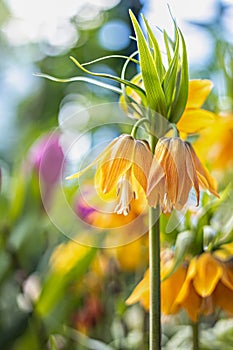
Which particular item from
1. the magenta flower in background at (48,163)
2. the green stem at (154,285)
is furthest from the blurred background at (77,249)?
the green stem at (154,285)

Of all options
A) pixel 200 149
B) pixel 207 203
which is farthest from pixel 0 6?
pixel 207 203

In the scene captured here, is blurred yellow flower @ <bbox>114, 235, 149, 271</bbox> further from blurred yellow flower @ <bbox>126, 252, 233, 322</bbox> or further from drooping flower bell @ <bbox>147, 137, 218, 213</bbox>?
drooping flower bell @ <bbox>147, 137, 218, 213</bbox>

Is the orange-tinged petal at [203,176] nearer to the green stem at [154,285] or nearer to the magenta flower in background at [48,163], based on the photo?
the green stem at [154,285]

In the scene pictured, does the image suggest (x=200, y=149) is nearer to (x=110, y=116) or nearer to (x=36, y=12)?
(x=110, y=116)

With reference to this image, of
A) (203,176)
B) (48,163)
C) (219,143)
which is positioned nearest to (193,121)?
(203,176)

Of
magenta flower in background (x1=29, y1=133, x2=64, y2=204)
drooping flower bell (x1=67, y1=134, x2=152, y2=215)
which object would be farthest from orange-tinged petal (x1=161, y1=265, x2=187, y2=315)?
magenta flower in background (x1=29, y1=133, x2=64, y2=204)
